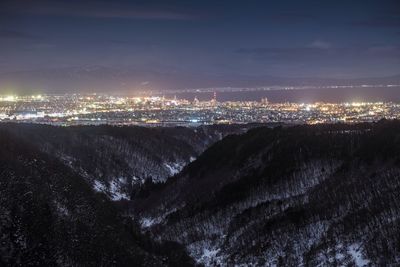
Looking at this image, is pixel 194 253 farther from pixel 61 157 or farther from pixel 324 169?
pixel 61 157

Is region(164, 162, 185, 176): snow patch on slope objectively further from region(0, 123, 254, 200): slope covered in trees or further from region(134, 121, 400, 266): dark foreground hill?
region(134, 121, 400, 266): dark foreground hill

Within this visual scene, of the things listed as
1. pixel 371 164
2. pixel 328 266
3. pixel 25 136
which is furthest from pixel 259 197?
pixel 25 136

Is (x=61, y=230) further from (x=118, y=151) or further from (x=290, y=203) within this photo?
(x=118, y=151)

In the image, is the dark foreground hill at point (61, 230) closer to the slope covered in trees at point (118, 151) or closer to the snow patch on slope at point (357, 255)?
the snow patch on slope at point (357, 255)

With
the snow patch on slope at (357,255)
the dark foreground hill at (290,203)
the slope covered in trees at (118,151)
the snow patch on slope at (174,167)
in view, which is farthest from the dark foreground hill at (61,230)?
the snow patch on slope at (174,167)

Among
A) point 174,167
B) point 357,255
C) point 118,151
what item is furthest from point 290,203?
point 174,167

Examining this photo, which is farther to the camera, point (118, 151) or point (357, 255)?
point (118, 151)
